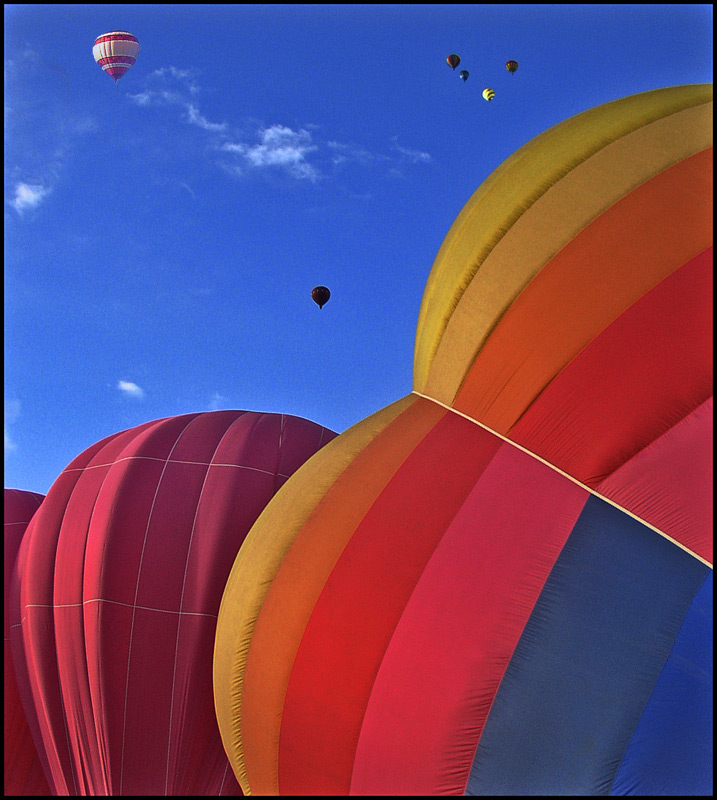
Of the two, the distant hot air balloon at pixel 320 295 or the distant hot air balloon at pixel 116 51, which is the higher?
the distant hot air balloon at pixel 116 51

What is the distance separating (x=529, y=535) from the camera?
4.10 metres

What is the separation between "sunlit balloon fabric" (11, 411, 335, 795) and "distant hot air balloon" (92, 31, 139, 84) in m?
10.8

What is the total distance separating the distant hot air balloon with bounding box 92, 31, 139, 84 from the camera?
51.7 ft

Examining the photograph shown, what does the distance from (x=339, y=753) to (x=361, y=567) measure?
3.14 ft

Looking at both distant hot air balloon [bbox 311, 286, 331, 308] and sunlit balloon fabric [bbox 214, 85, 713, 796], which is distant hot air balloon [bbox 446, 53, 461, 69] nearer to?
distant hot air balloon [bbox 311, 286, 331, 308]

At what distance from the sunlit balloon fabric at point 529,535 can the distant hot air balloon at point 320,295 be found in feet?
19.9

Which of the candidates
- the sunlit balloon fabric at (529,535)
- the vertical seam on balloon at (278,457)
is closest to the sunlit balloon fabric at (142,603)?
the vertical seam on balloon at (278,457)

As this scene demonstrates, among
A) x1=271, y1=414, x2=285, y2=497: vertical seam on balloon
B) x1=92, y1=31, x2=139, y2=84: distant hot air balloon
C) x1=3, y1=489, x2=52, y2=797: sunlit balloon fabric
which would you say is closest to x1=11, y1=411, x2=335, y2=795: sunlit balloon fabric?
x1=271, y1=414, x2=285, y2=497: vertical seam on balloon

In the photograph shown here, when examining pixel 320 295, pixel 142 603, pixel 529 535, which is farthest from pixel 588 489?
pixel 320 295

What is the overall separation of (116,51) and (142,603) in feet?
41.0

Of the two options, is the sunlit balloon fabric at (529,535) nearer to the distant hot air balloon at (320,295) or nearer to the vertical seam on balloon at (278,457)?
the vertical seam on balloon at (278,457)

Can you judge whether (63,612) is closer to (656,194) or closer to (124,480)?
(124,480)

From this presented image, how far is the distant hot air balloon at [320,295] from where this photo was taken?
11219 millimetres

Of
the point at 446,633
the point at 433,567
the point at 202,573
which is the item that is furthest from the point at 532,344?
the point at 202,573
